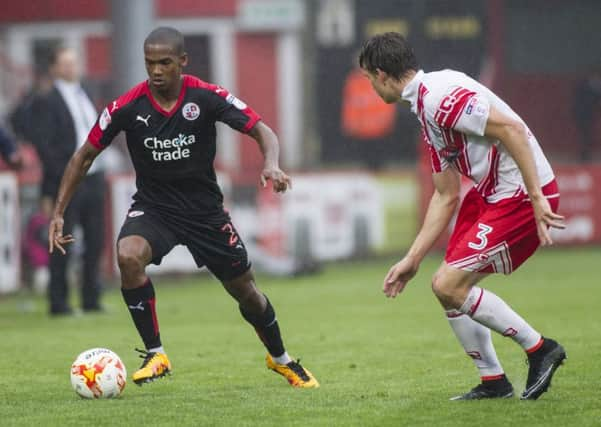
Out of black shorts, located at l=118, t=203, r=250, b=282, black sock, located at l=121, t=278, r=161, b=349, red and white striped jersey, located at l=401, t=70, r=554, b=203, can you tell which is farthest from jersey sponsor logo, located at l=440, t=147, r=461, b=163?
black sock, located at l=121, t=278, r=161, b=349

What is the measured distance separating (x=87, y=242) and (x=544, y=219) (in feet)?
21.2

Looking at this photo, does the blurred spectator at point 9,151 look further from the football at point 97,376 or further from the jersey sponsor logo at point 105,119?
the football at point 97,376

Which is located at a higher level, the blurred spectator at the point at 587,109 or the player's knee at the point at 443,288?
the player's knee at the point at 443,288

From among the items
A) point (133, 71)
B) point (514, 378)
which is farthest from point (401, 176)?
point (514, 378)

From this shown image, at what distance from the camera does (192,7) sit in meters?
27.4

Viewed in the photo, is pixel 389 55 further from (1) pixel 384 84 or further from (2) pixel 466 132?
(2) pixel 466 132

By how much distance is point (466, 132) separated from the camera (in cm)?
659

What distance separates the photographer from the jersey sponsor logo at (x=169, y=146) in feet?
24.2

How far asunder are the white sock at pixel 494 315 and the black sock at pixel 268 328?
1.27m

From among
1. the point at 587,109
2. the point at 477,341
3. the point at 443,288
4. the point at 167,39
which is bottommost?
the point at 587,109

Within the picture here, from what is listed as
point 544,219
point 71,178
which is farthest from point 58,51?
point 544,219

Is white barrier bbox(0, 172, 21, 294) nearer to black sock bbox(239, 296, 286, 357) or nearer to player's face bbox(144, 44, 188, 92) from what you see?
black sock bbox(239, 296, 286, 357)

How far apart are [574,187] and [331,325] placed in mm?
7533

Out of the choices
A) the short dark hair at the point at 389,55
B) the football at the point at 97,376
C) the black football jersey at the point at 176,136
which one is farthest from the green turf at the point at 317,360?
the short dark hair at the point at 389,55
